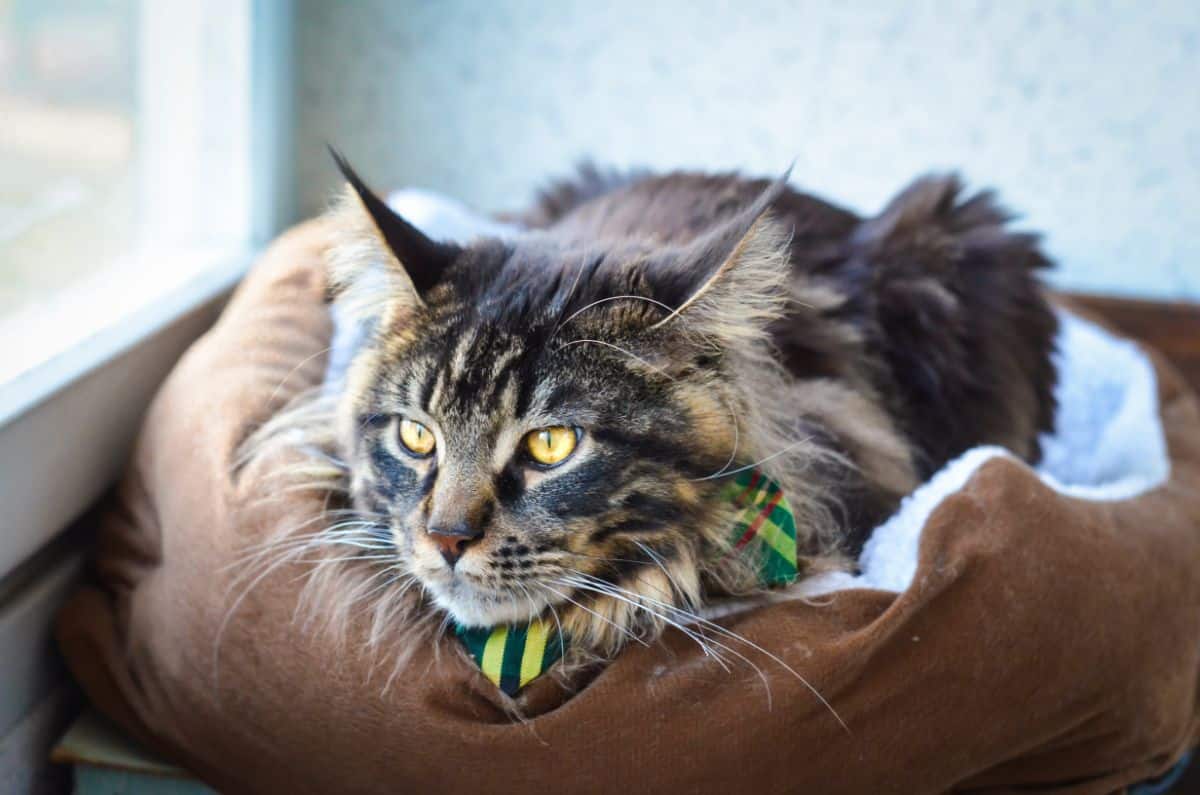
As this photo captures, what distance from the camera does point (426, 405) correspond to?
116cm

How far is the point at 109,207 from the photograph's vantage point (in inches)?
78.7

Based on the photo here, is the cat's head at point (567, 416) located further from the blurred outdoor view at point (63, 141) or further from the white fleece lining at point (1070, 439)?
the blurred outdoor view at point (63, 141)

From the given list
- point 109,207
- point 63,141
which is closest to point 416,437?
point 63,141

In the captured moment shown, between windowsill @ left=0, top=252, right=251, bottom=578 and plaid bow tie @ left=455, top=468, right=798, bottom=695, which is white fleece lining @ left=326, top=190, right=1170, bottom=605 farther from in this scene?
windowsill @ left=0, top=252, right=251, bottom=578

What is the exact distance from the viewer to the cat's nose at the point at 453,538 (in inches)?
41.9

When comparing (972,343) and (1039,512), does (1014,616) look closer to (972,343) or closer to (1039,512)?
(1039,512)

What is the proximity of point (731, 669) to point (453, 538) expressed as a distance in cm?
35

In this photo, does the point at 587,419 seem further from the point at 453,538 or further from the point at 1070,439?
the point at 1070,439

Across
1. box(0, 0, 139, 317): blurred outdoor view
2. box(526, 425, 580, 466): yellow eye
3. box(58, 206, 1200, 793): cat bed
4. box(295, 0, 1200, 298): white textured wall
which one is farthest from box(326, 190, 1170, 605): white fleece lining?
box(0, 0, 139, 317): blurred outdoor view

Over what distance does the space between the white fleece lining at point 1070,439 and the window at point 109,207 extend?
366mm

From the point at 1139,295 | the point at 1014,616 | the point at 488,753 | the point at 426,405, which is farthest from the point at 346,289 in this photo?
the point at 1139,295

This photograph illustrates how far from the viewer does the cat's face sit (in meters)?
1.09

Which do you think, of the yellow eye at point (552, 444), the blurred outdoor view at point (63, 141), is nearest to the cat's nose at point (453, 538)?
the yellow eye at point (552, 444)

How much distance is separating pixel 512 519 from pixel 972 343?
2.97ft
